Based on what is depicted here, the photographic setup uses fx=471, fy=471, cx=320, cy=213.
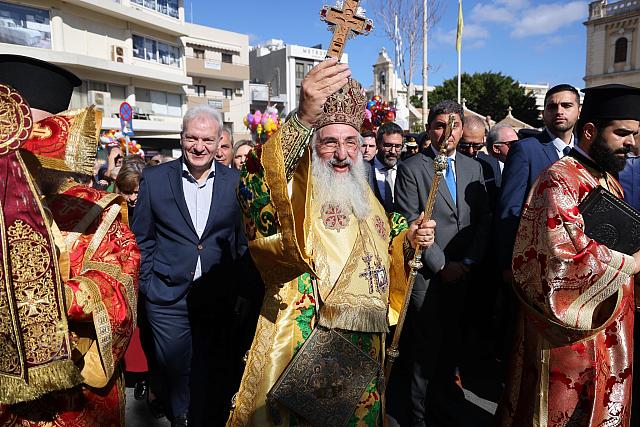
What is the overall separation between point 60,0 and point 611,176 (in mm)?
29134

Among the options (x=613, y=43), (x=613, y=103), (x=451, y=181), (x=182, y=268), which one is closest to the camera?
(x=613, y=103)

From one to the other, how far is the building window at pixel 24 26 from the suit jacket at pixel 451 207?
26.9 metres

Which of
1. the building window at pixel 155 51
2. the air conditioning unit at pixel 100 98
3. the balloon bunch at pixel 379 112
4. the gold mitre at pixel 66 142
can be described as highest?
the building window at pixel 155 51

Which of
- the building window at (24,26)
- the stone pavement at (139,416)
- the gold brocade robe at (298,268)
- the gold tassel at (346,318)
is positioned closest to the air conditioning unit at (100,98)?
the building window at (24,26)

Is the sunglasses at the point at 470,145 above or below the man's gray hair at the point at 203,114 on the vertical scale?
below

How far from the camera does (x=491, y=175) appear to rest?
547cm

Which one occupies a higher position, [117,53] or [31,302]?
[117,53]

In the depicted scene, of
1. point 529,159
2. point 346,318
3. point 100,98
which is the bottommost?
point 346,318

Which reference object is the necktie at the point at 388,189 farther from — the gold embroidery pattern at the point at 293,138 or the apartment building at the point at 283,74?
the apartment building at the point at 283,74

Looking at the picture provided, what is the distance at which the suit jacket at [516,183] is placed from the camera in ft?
12.0

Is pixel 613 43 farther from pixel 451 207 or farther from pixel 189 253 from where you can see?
pixel 189 253

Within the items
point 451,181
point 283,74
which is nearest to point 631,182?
point 451,181

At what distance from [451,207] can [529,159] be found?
0.73 m

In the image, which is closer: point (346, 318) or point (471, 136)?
point (346, 318)
